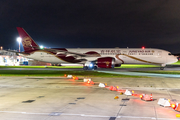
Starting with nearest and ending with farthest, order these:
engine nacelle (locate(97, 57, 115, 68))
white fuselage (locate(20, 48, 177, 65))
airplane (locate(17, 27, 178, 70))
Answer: engine nacelle (locate(97, 57, 115, 68)), airplane (locate(17, 27, 178, 70)), white fuselage (locate(20, 48, 177, 65))

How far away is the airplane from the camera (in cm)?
3803

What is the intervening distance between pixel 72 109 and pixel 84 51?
3274 centimetres

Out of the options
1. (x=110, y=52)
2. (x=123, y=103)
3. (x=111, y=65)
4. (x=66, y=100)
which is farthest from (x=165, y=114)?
(x=110, y=52)

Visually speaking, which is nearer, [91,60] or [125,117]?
[125,117]

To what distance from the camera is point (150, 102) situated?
10.6 meters

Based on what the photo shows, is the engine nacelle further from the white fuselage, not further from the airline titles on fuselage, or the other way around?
the airline titles on fuselage

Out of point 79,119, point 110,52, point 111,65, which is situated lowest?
point 79,119

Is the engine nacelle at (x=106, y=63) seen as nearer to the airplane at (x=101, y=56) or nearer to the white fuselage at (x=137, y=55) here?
the airplane at (x=101, y=56)

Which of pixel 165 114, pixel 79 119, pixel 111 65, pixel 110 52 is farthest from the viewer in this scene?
pixel 110 52

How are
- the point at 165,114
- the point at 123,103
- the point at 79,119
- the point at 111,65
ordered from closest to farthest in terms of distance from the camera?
the point at 79,119, the point at 165,114, the point at 123,103, the point at 111,65

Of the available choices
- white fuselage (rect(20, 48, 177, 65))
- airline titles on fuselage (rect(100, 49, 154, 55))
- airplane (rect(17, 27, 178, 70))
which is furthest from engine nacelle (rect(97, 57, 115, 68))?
airline titles on fuselage (rect(100, 49, 154, 55))

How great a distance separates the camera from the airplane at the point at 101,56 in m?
38.0

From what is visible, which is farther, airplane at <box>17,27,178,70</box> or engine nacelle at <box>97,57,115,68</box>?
airplane at <box>17,27,178,70</box>

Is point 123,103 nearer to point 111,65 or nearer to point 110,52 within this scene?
point 111,65
